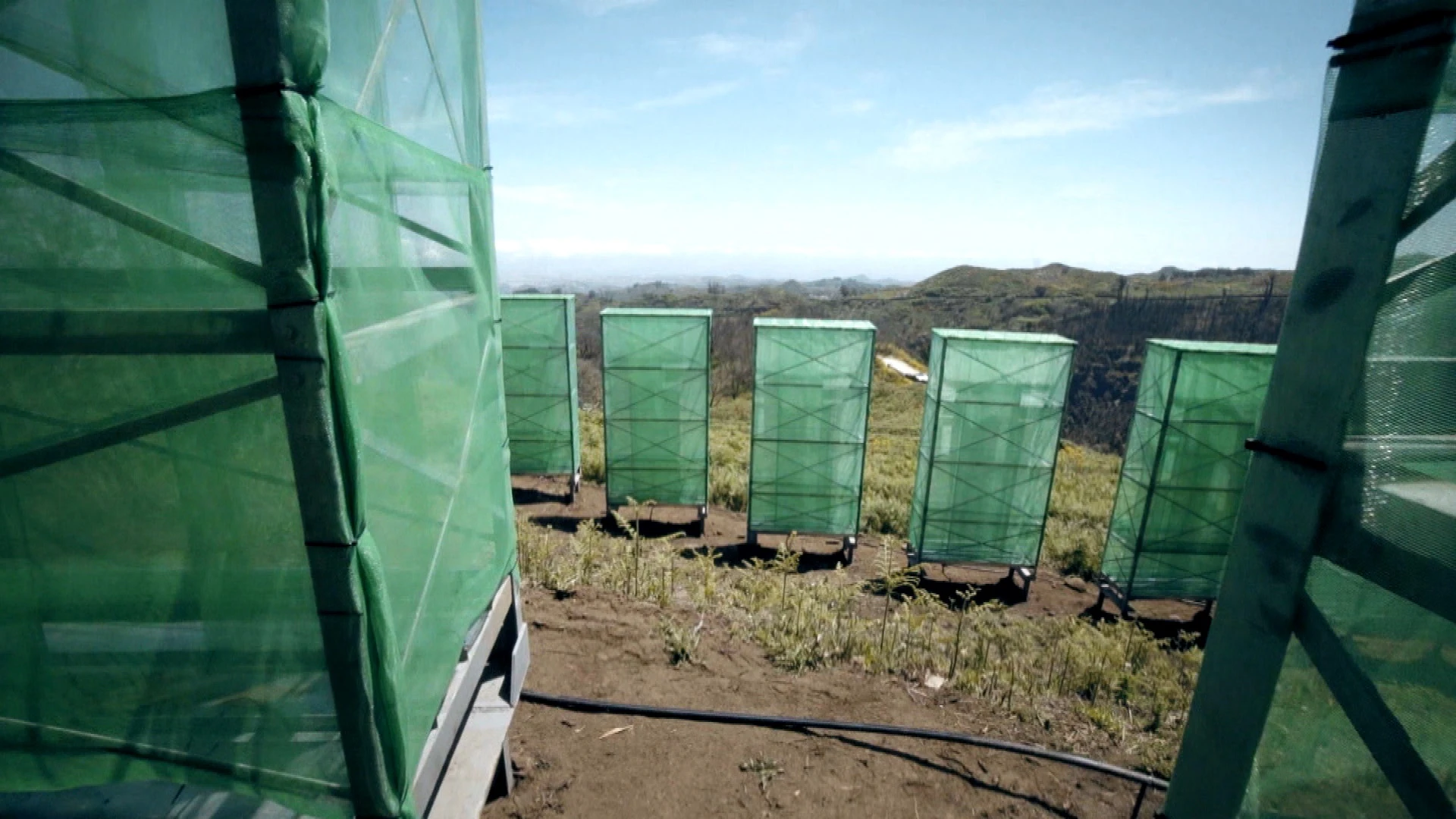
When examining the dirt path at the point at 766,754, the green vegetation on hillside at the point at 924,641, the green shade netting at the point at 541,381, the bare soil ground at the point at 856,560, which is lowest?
the bare soil ground at the point at 856,560

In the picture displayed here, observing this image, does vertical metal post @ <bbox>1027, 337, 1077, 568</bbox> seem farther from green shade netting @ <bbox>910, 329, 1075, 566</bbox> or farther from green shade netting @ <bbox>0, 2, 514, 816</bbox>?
green shade netting @ <bbox>0, 2, 514, 816</bbox>

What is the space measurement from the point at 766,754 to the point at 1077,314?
56086 mm

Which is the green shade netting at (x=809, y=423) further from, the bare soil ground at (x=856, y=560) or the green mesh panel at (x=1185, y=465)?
the green mesh panel at (x=1185, y=465)

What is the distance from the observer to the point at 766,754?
172 inches

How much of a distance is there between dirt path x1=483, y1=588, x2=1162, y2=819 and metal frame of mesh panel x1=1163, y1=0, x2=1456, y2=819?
2.55m

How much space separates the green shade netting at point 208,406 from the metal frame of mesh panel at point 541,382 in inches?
382

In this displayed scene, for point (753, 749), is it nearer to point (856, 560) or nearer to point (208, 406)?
point (208, 406)

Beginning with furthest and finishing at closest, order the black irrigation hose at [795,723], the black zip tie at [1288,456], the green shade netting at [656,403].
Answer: the green shade netting at [656,403]
the black irrigation hose at [795,723]
the black zip tie at [1288,456]

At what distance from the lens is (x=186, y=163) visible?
4.53ft

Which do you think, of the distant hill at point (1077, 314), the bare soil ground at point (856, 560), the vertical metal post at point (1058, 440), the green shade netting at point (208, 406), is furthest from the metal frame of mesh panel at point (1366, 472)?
the distant hill at point (1077, 314)

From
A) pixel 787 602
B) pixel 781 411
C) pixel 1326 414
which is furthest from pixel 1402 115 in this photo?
pixel 781 411

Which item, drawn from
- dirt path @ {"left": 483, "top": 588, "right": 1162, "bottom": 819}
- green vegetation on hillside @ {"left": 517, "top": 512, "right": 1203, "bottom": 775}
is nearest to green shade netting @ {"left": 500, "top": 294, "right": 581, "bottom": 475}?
green vegetation on hillside @ {"left": 517, "top": 512, "right": 1203, "bottom": 775}

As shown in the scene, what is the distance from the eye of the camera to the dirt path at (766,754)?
398cm

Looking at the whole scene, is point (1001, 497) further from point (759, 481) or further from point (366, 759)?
point (366, 759)
